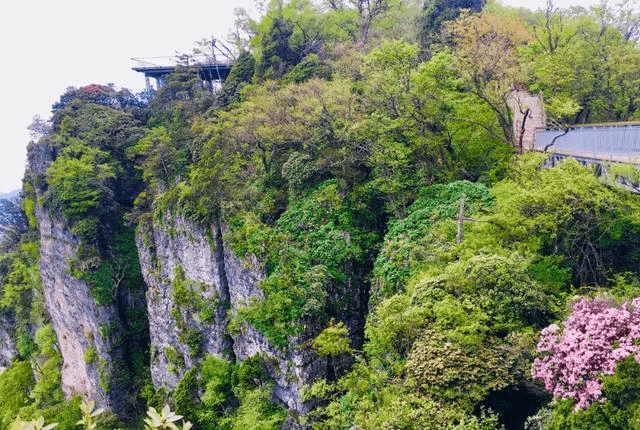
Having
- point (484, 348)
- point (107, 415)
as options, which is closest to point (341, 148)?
point (484, 348)

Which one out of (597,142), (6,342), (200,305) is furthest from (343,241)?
(6,342)

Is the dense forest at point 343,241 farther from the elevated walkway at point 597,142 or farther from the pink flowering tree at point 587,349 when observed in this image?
the elevated walkway at point 597,142

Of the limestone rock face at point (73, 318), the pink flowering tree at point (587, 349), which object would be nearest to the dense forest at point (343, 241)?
the pink flowering tree at point (587, 349)

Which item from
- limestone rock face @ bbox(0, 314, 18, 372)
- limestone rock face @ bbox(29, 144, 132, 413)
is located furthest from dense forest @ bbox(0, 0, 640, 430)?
limestone rock face @ bbox(0, 314, 18, 372)

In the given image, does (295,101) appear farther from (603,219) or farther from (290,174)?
(603,219)

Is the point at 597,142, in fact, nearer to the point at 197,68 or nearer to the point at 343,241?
the point at 343,241

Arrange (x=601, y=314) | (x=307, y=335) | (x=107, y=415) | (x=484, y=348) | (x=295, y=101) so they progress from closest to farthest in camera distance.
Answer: (x=601, y=314) → (x=484, y=348) → (x=307, y=335) → (x=295, y=101) → (x=107, y=415)
